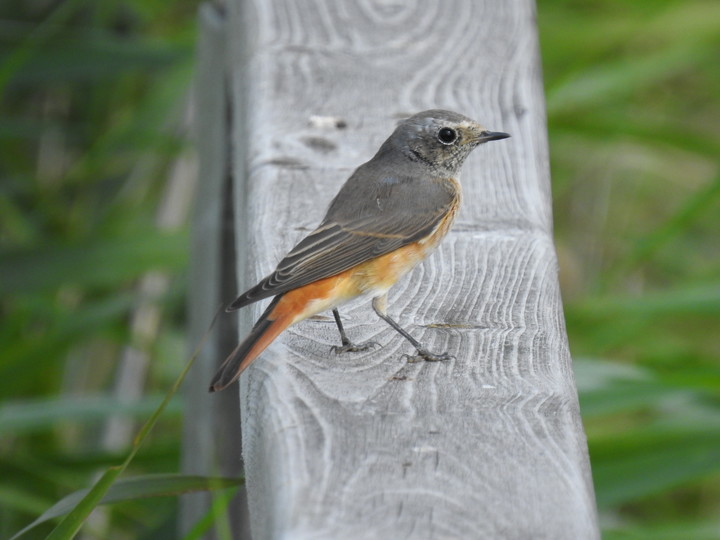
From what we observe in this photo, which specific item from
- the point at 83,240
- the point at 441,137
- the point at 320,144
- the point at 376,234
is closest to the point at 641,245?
the point at 441,137

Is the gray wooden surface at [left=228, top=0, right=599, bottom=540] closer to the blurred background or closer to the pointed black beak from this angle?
the pointed black beak

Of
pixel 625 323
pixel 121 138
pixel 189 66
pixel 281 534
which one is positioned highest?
pixel 189 66

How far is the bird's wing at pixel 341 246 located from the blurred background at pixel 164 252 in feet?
2.30

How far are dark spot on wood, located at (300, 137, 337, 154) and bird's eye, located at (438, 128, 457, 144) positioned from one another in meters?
0.38

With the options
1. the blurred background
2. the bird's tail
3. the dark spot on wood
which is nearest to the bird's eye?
the dark spot on wood

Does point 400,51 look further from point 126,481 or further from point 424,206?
point 126,481

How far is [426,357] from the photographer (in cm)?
223

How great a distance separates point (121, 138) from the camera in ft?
14.3

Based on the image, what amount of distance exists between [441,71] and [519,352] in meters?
1.41

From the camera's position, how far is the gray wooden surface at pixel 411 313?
1.63 meters

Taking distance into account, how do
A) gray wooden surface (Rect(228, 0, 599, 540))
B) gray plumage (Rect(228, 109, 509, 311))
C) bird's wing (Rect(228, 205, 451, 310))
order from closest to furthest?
gray wooden surface (Rect(228, 0, 599, 540))
bird's wing (Rect(228, 205, 451, 310))
gray plumage (Rect(228, 109, 509, 311))

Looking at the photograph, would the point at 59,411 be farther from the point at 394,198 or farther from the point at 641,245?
the point at 641,245


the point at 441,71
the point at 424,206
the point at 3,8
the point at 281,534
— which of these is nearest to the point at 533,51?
the point at 441,71

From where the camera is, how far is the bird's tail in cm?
227
